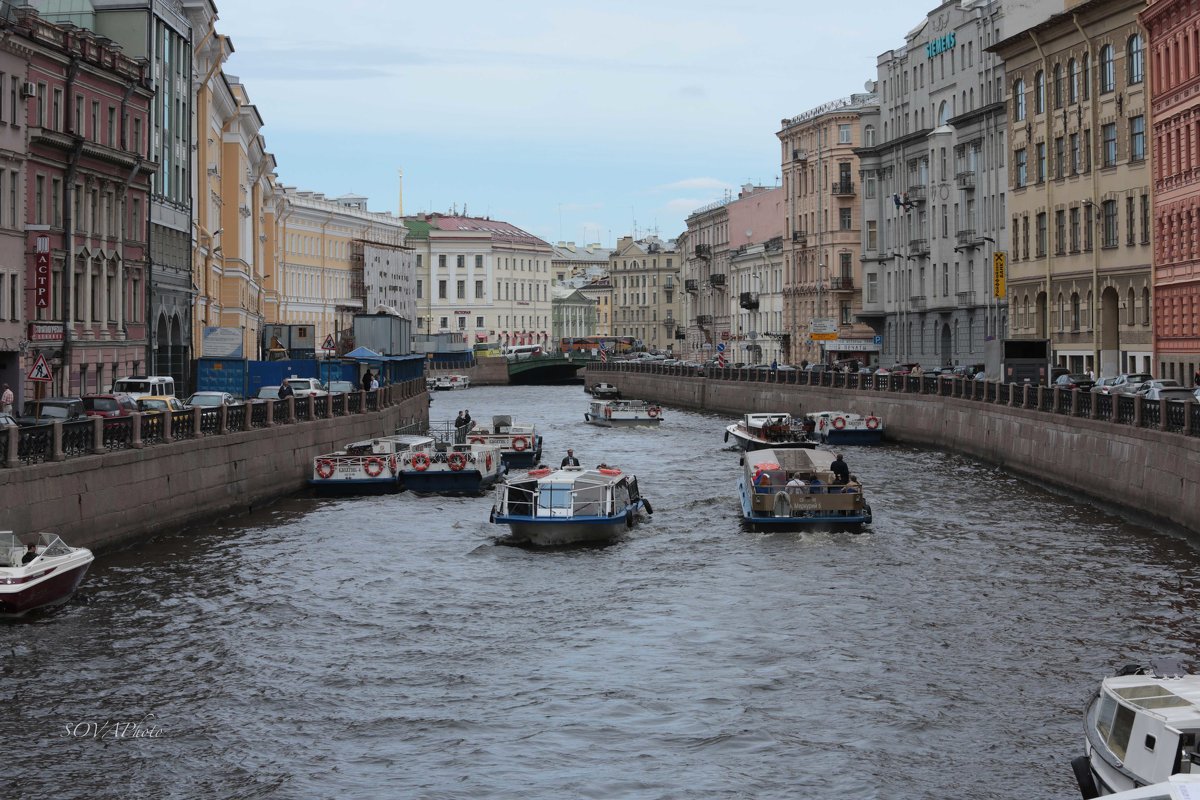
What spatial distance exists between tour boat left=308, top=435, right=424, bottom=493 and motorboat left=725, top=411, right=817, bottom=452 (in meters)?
17.0

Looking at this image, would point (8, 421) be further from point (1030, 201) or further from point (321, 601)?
point (1030, 201)

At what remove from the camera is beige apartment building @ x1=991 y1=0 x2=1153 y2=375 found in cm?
7065

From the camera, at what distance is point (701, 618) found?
30844 mm

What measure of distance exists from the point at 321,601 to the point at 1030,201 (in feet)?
190

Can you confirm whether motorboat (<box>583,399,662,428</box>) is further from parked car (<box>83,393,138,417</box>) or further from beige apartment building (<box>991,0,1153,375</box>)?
parked car (<box>83,393,138,417</box>)

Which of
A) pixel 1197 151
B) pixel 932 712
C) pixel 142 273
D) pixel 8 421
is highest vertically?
pixel 1197 151

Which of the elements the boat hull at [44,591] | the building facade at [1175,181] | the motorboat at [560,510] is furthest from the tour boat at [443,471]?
the building facade at [1175,181]

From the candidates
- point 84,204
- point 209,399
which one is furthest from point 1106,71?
point 84,204

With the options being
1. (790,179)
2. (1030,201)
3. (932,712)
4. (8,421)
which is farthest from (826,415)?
(790,179)

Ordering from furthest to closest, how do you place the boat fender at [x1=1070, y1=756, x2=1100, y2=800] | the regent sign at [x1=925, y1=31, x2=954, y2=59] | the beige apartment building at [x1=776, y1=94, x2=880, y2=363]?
the beige apartment building at [x1=776, y1=94, x2=880, y2=363] < the regent sign at [x1=925, y1=31, x2=954, y2=59] < the boat fender at [x1=1070, y1=756, x2=1100, y2=800]

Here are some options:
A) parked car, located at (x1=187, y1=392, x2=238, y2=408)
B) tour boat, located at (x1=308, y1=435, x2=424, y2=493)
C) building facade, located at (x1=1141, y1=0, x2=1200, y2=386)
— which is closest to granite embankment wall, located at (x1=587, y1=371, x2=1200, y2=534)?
building facade, located at (x1=1141, y1=0, x2=1200, y2=386)

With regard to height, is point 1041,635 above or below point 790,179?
below

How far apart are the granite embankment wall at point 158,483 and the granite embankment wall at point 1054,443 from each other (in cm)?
2117

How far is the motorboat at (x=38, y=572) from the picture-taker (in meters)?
28.5
